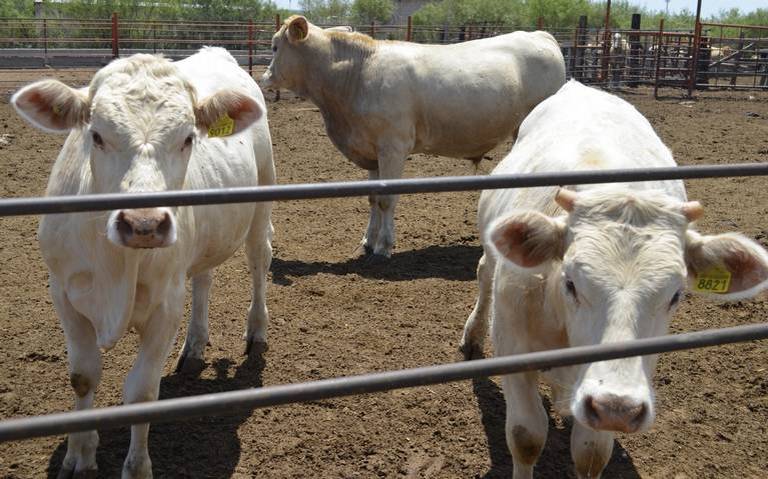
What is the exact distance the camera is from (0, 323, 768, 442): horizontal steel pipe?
1571 millimetres

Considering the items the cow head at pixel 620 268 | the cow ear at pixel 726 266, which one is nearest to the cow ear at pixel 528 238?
the cow head at pixel 620 268

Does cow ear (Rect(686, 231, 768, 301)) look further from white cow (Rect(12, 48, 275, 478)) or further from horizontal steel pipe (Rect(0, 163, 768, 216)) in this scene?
white cow (Rect(12, 48, 275, 478))

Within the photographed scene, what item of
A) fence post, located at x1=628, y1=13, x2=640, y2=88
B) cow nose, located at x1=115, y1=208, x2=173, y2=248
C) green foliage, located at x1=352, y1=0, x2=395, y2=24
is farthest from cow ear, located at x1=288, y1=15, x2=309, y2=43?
green foliage, located at x1=352, y1=0, x2=395, y2=24

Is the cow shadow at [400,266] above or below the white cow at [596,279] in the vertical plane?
below

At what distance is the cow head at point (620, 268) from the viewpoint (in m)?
2.30

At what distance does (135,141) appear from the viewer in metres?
3.04

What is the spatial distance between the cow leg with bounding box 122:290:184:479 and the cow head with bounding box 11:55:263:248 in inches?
21.6

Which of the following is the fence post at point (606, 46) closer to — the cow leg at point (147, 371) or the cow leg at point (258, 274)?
the cow leg at point (258, 274)

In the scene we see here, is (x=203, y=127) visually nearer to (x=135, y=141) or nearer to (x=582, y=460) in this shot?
(x=135, y=141)

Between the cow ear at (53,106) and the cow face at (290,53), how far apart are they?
5214 millimetres

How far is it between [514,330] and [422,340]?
2149mm

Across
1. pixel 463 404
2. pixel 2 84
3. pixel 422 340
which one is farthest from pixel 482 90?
pixel 2 84

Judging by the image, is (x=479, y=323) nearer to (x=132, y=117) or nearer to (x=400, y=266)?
(x=400, y=266)

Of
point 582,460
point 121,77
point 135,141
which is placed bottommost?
point 582,460
